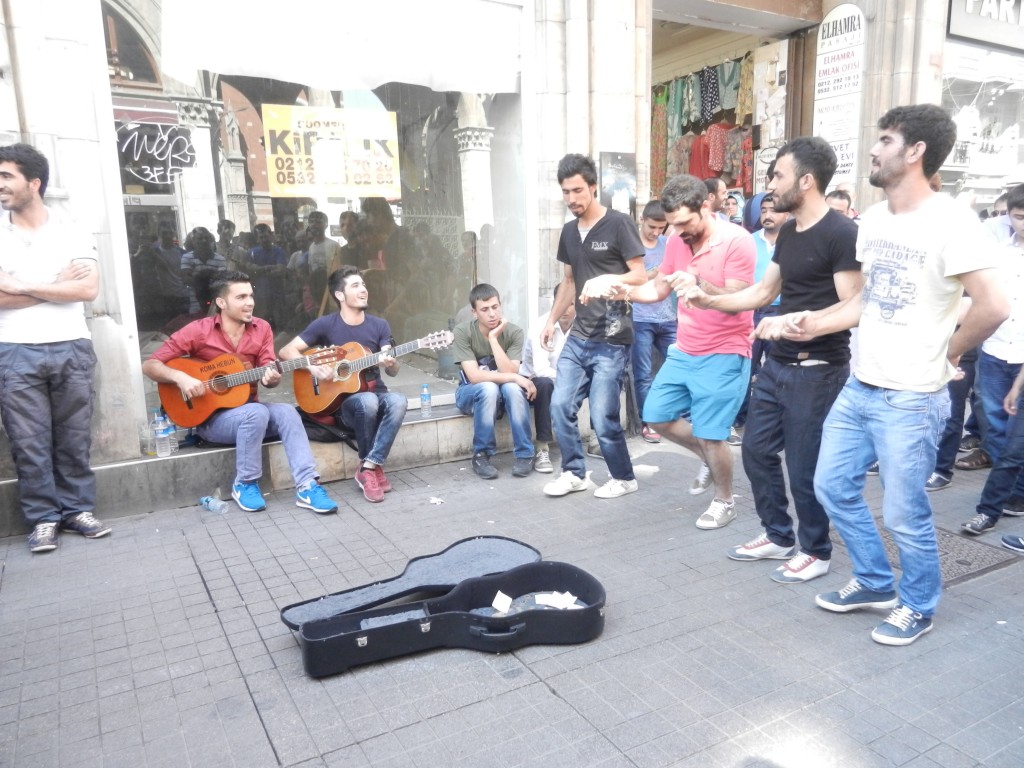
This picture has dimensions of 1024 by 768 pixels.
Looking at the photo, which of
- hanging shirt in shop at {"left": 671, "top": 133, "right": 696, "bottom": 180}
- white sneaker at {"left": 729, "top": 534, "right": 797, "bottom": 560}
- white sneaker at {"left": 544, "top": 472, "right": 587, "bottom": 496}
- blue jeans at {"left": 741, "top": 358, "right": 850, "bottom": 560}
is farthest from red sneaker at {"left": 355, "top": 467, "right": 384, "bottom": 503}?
hanging shirt in shop at {"left": 671, "top": 133, "right": 696, "bottom": 180}

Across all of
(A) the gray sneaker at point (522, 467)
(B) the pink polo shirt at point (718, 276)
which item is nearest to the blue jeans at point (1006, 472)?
(B) the pink polo shirt at point (718, 276)

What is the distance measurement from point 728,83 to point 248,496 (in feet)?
25.8

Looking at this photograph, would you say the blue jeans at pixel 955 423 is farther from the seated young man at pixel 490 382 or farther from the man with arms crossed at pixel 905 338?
the seated young man at pixel 490 382

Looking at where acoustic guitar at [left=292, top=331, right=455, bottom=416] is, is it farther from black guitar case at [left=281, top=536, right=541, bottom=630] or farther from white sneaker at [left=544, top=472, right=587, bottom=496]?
black guitar case at [left=281, top=536, right=541, bottom=630]

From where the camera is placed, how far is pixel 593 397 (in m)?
5.07

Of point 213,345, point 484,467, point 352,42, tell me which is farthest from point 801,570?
point 352,42

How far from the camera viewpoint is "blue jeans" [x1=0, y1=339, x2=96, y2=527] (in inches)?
175

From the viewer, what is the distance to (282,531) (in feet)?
15.5

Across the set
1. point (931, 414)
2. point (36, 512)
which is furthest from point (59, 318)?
point (931, 414)

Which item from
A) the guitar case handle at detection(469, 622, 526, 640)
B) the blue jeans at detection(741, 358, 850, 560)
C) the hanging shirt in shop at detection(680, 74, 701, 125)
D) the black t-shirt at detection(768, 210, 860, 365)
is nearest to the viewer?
the guitar case handle at detection(469, 622, 526, 640)

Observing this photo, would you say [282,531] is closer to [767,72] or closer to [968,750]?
[968,750]

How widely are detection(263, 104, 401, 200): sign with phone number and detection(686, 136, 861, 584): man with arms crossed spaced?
11.5ft

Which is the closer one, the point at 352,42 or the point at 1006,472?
the point at 1006,472

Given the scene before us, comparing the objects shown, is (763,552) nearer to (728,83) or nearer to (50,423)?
(50,423)
